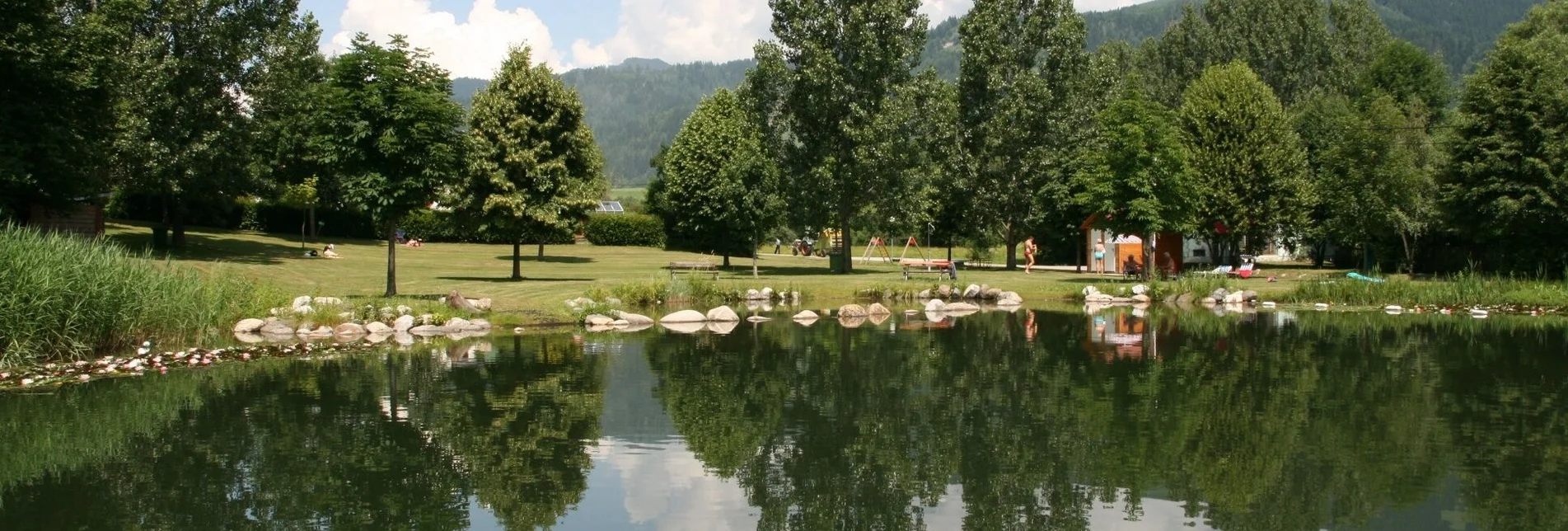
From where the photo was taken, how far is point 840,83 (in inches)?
1874

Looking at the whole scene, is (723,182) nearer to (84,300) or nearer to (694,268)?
(694,268)

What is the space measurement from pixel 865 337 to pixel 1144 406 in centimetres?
1116

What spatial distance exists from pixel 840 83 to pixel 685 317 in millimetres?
18966

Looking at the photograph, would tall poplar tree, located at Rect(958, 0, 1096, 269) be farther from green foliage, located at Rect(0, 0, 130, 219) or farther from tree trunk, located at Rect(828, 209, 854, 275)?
green foliage, located at Rect(0, 0, 130, 219)

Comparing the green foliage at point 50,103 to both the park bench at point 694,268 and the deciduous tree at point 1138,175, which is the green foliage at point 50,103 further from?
the deciduous tree at point 1138,175

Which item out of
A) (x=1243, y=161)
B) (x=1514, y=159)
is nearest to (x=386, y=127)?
(x=1514, y=159)

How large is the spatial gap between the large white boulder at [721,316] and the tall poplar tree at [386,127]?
25.3 feet

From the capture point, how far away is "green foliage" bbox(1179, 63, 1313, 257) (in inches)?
2122

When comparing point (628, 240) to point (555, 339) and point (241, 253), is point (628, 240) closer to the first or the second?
point (241, 253)

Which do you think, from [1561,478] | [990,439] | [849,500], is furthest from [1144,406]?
[849,500]

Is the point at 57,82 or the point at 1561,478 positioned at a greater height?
the point at 57,82

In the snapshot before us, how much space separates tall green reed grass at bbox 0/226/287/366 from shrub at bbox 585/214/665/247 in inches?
1969

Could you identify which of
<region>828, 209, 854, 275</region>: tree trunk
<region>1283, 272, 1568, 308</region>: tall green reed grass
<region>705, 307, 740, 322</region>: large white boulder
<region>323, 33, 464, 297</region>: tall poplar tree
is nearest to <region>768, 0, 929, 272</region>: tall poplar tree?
<region>828, 209, 854, 275</region>: tree trunk

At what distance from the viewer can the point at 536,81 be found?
42.3 m
